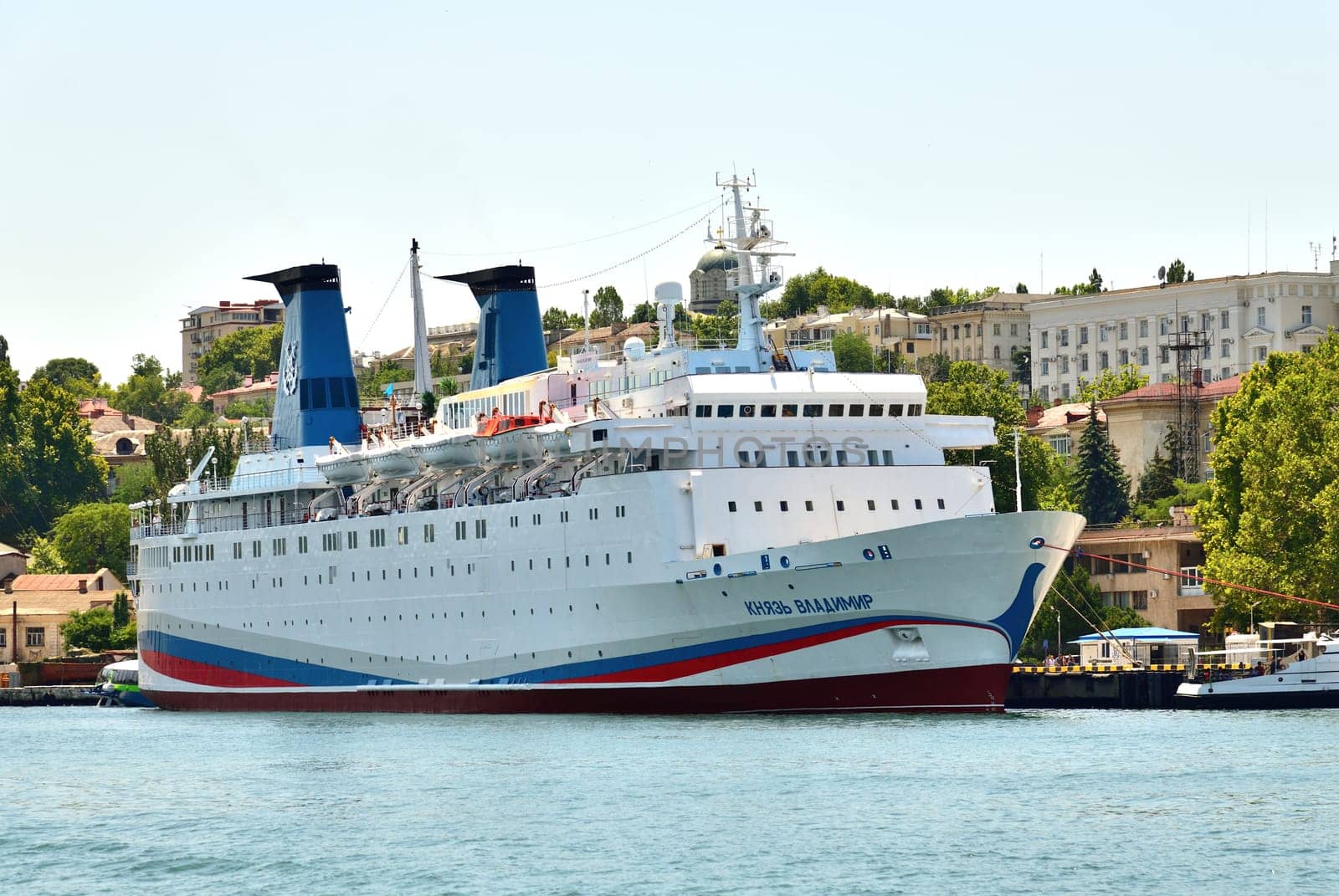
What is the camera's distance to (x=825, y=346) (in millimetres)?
51438

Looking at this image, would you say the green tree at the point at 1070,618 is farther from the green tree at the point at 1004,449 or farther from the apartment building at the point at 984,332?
the apartment building at the point at 984,332

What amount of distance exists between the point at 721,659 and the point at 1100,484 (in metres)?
45.5

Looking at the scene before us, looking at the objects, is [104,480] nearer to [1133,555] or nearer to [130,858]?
[1133,555]

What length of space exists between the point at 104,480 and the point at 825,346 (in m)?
89.9

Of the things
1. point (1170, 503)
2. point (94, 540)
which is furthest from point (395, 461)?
point (94, 540)

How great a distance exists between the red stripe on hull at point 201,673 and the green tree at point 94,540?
154 feet

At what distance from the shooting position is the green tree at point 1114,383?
112 metres

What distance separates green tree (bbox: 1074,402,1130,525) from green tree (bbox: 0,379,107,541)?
6494 cm

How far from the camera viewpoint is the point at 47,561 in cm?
11375

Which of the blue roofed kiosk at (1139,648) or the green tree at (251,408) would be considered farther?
the green tree at (251,408)

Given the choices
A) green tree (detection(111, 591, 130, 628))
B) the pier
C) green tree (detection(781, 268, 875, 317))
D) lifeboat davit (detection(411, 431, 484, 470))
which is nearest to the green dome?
green tree (detection(781, 268, 875, 317))

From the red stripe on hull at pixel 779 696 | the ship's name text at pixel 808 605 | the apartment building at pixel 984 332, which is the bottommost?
the red stripe on hull at pixel 779 696

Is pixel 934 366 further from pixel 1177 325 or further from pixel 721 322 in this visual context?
pixel 1177 325

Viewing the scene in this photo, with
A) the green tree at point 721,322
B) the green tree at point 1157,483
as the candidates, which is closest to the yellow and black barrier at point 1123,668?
the green tree at point 1157,483
